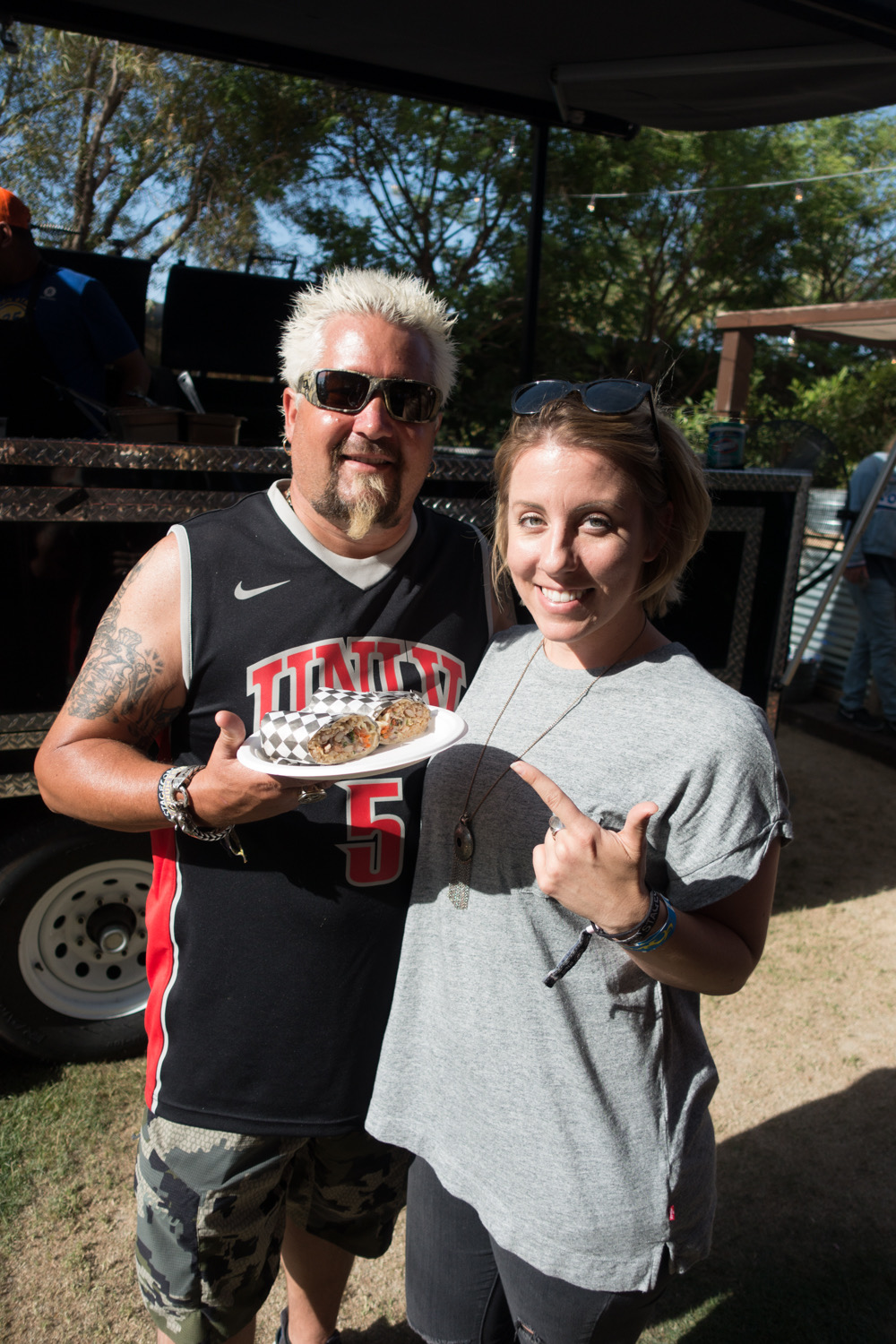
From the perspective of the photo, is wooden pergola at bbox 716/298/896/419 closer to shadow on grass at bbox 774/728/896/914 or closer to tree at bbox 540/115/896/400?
shadow on grass at bbox 774/728/896/914

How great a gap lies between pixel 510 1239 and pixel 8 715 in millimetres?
2043

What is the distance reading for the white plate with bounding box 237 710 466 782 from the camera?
1.32m

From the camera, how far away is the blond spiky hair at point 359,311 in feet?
5.64

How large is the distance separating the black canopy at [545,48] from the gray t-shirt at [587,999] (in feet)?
9.92

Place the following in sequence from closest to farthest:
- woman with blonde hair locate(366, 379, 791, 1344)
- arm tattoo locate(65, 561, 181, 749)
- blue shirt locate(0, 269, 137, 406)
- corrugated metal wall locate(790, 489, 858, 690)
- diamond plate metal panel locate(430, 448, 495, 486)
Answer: woman with blonde hair locate(366, 379, 791, 1344) < arm tattoo locate(65, 561, 181, 749) < diamond plate metal panel locate(430, 448, 495, 486) < blue shirt locate(0, 269, 137, 406) < corrugated metal wall locate(790, 489, 858, 690)

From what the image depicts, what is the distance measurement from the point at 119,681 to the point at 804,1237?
2.43m

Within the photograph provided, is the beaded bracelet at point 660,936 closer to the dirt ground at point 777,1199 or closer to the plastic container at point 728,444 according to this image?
the dirt ground at point 777,1199

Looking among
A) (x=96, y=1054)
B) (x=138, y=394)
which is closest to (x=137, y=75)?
(x=138, y=394)

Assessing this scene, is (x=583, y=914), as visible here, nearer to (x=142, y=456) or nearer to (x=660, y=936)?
(x=660, y=936)

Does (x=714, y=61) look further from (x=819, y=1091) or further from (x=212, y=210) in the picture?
(x=212, y=210)

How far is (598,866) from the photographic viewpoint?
1191mm

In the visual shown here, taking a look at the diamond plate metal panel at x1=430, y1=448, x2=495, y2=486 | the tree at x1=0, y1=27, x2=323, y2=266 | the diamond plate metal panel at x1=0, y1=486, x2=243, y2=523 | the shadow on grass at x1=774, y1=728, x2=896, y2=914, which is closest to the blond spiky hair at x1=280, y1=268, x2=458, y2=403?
the diamond plate metal panel at x1=0, y1=486, x2=243, y2=523

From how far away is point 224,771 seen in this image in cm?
138

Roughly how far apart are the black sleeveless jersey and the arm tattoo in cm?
7
